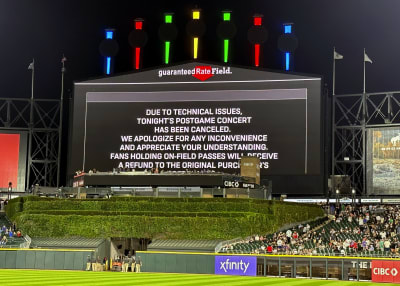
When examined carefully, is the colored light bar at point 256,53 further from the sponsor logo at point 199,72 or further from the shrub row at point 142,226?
the shrub row at point 142,226

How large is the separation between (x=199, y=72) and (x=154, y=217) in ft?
41.8

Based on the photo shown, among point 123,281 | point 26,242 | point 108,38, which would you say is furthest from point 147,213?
point 123,281

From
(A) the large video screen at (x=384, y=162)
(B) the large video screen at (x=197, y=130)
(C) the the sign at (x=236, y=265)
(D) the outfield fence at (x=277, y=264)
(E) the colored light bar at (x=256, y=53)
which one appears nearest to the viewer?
(D) the outfield fence at (x=277, y=264)

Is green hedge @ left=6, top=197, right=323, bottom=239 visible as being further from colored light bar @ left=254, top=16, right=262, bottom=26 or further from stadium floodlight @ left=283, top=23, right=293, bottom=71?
colored light bar @ left=254, top=16, right=262, bottom=26

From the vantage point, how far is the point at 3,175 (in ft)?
206

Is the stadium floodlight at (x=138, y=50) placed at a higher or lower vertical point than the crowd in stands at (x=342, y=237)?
higher

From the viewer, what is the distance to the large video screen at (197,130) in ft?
182

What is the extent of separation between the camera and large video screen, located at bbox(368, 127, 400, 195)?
56719 millimetres

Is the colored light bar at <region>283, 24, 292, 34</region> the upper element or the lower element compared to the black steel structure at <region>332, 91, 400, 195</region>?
upper

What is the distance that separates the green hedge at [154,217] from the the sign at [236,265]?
7.87m

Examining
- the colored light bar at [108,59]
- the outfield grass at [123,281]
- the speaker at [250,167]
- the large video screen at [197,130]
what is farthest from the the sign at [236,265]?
the colored light bar at [108,59]

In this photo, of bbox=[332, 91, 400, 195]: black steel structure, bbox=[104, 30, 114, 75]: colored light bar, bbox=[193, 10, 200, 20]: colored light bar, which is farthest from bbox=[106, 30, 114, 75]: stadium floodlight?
bbox=[332, 91, 400, 195]: black steel structure

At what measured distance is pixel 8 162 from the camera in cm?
6269

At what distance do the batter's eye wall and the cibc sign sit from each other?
15934 mm
